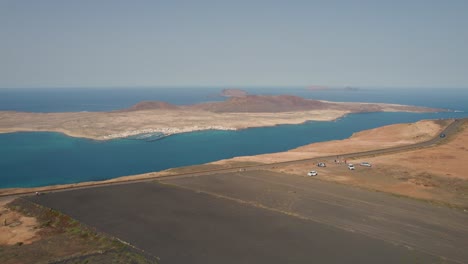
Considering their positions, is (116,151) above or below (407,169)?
below

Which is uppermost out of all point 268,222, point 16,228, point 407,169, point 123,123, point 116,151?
point 407,169

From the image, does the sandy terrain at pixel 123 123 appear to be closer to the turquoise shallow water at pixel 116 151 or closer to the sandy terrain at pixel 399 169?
the turquoise shallow water at pixel 116 151

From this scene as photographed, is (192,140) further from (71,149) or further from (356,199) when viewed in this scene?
(356,199)

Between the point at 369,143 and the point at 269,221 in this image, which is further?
the point at 369,143

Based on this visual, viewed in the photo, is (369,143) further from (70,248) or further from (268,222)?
(70,248)

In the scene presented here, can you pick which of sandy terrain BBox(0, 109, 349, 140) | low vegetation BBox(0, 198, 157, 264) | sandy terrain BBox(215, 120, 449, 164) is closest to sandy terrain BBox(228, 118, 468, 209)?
sandy terrain BBox(215, 120, 449, 164)

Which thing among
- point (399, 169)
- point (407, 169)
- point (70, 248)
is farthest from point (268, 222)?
point (407, 169)

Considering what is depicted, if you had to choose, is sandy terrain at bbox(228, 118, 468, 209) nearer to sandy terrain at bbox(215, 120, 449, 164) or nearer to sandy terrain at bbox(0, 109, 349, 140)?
sandy terrain at bbox(215, 120, 449, 164)

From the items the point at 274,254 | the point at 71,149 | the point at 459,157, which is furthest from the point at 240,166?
the point at 71,149
